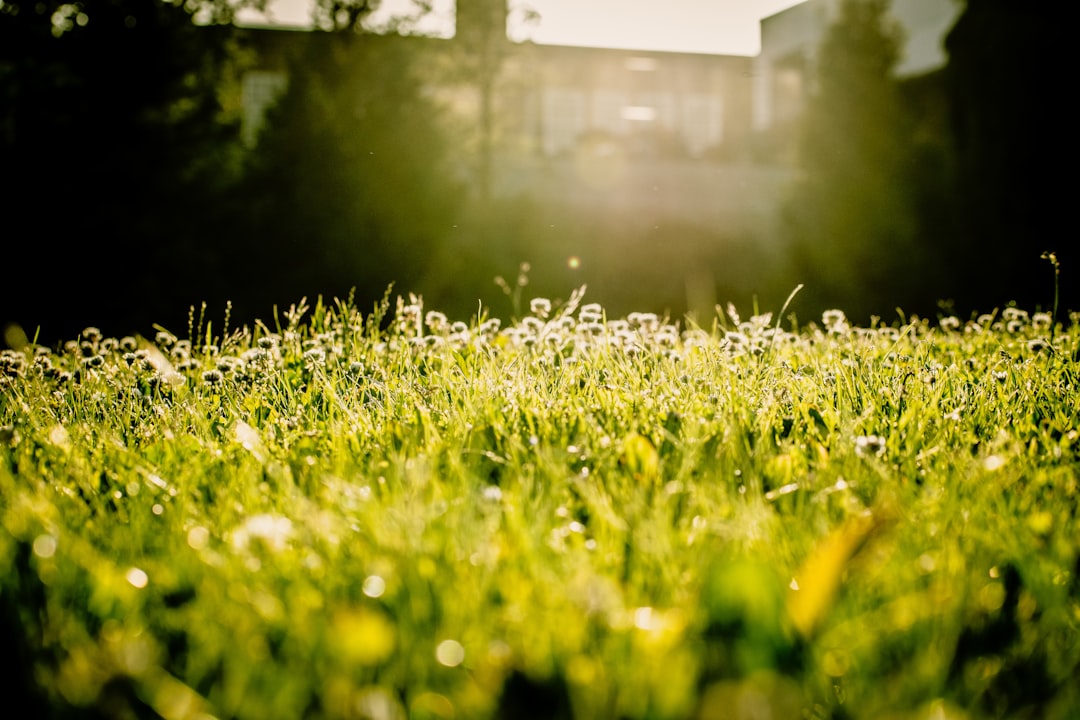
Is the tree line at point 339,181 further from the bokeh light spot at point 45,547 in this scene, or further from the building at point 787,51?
the bokeh light spot at point 45,547

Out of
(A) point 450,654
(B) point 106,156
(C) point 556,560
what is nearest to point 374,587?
(A) point 450,654

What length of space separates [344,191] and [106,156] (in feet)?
12.0

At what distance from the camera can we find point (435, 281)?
1389 centimetres

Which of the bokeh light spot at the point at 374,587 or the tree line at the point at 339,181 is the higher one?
the tree line at the point at 339,181

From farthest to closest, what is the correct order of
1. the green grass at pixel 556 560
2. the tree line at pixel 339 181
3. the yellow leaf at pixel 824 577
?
1. the tree line at pixel 339 181
2. the yellow leaf at pixel 824 577
3. the green grass at pixel 556 560

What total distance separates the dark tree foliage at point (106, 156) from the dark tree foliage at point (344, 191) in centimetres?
85

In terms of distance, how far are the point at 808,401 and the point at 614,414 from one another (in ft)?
2.42

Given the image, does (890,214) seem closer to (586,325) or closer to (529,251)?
(529,251)

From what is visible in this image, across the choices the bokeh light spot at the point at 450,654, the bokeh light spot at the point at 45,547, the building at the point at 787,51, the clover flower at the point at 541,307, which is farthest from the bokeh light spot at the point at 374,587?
the building at the point at 787,51

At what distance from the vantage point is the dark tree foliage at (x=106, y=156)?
13.2m

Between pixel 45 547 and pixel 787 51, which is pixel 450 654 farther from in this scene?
pixel 787 51

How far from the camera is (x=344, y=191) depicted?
14.7 m

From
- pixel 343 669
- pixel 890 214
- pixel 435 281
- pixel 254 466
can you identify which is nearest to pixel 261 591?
pixel 343 669

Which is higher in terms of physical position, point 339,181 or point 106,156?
point 106,156
